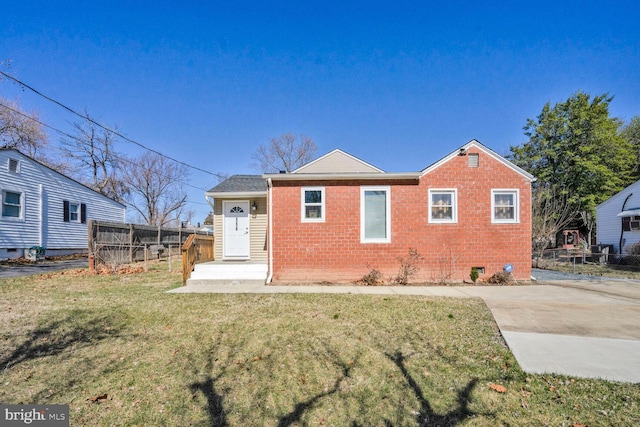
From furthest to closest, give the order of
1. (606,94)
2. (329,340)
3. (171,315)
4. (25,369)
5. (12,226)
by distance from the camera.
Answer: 1. (606,94)
2. (12,226)
3. (171,315)
4. (329,340)
5. (25,369)

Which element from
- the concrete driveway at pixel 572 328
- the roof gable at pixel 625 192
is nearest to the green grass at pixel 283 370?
the concrete driveway at pixel 572 328

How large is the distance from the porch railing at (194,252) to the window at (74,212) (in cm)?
1104

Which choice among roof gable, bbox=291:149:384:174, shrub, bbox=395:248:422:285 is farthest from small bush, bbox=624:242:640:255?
shrub, bbox=395:248:422:285

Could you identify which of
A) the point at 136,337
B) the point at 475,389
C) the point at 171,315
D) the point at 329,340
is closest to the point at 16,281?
the point at 171,315

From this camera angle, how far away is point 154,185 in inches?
1463

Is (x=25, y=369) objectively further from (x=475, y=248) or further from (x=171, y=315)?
(x=475, y=248)

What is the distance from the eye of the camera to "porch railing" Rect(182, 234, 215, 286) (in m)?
9.27

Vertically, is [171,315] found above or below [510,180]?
below

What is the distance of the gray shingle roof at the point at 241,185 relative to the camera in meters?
12.0

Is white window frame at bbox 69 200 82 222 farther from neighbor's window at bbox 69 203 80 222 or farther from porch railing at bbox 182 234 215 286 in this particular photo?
porch railing at bbox 182 234 215 286

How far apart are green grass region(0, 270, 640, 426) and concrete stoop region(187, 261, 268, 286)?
3078mm

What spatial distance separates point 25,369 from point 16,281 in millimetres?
7264

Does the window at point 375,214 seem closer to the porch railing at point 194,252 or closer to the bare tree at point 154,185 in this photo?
the porch railing at point 194,252

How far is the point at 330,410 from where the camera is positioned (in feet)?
9.73
